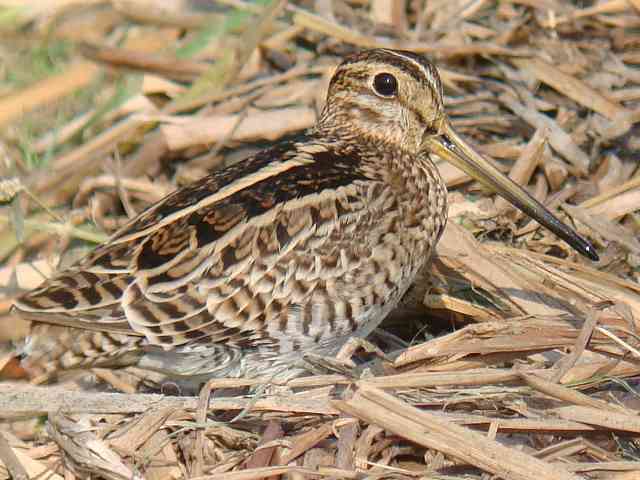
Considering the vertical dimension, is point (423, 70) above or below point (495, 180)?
above

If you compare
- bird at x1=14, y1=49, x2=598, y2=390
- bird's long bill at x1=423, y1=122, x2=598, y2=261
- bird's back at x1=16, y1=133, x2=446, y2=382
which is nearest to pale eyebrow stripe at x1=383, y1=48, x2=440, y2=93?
bird at x1=14, y1=49, x2=598, y2=390

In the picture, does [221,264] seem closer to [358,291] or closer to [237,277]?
[237,277]

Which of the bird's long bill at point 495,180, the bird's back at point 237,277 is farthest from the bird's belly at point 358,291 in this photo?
the bird's long bill at point 495,180

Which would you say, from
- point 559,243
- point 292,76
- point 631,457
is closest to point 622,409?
point 631,457

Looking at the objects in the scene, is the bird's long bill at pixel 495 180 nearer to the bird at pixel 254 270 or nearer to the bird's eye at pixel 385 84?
the bird at pixel 254 270

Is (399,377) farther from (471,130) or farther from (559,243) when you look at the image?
(471,130)

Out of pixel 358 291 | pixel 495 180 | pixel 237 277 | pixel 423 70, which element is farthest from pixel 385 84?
pixel 237 277

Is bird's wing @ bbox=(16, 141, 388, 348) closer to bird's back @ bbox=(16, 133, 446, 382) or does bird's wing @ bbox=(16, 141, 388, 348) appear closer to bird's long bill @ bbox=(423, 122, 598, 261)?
bird's back @ bbox=(16, 133, 446, 382)
